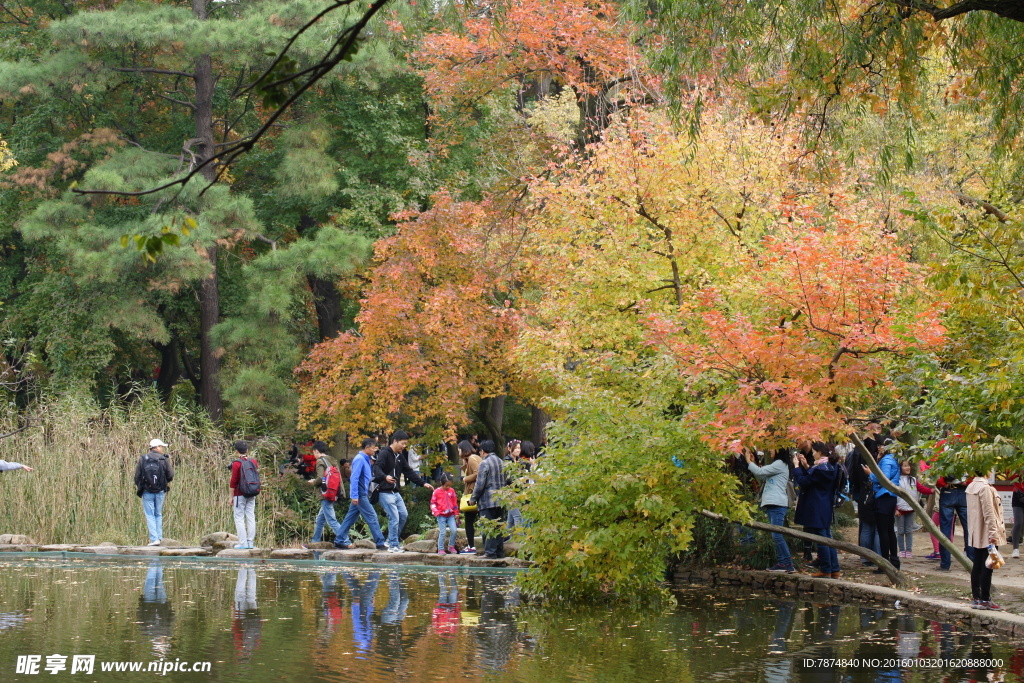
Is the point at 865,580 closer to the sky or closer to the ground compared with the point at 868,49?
closer to the ground

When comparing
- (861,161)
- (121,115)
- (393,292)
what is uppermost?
(121,115)

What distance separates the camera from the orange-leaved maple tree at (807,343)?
12.0m

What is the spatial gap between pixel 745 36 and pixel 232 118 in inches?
955

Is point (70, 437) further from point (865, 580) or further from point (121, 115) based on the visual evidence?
point (121, 115)

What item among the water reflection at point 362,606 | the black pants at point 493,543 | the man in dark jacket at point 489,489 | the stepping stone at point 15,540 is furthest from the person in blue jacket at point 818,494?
the stepping stone at point 15,540

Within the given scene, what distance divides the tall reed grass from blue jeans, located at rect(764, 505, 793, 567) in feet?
29.3

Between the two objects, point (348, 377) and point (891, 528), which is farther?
point (348, 377)

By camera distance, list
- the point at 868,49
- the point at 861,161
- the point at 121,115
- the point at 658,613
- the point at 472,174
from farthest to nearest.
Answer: the point at 121,115 → the point at 472,174 → the point at 861,161 → the point at 658,613 → the point at 868,49

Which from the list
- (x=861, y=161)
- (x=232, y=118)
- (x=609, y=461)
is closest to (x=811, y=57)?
(x=609, y=461)

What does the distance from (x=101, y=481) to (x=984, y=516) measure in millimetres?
13577

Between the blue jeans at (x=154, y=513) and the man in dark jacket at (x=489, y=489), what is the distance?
4917 millimetres

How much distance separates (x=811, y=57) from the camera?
1062 centimetres

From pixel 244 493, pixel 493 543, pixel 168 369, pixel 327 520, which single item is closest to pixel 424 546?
pixel 327 520

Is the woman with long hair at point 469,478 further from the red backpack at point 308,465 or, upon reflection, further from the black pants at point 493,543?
the red backpack at point 308,465
